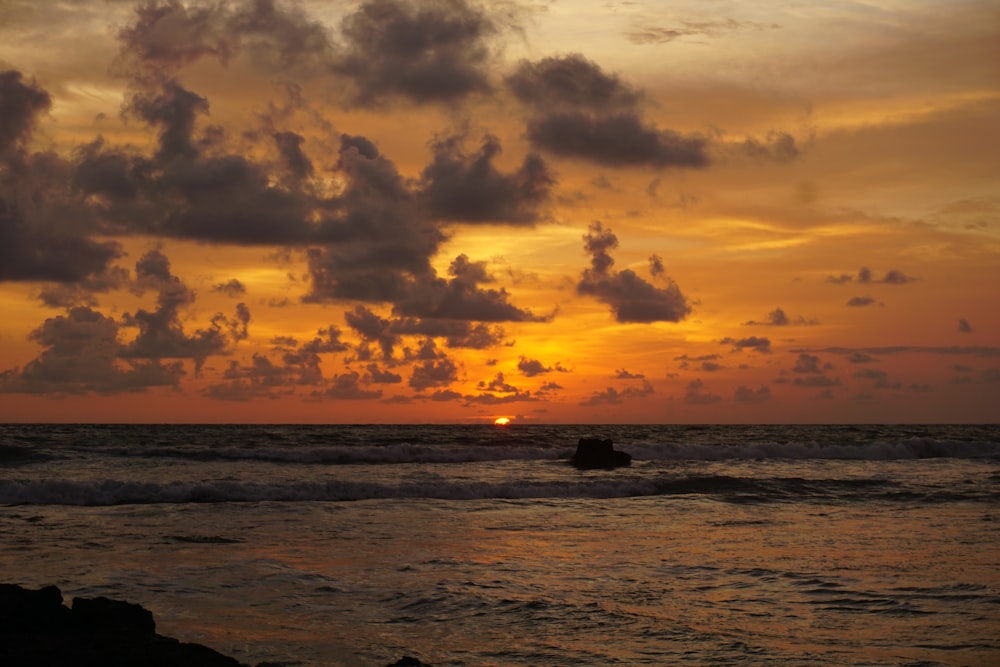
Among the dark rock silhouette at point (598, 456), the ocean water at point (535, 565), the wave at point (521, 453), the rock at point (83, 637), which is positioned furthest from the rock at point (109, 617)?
the wave at point (521, 453)

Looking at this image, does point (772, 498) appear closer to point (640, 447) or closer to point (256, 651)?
point (256, 651)

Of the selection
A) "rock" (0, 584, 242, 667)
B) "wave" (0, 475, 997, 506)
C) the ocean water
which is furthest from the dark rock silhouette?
"rock" (0, 584, 242, 667)

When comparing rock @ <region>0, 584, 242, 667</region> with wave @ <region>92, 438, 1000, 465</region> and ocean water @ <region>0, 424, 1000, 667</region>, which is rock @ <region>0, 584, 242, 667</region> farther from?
wave @ <region>92, 438, 1000, 465</region>

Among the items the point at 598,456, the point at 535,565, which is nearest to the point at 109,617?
the point at 535,565

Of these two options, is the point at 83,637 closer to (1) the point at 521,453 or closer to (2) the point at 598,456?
(2) the point at 598,456

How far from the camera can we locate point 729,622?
1449cm

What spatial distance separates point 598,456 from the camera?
169 ft

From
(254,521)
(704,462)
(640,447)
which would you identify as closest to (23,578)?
(254,521)

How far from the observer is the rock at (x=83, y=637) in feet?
32.7

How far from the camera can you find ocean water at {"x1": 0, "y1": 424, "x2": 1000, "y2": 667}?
13453mm

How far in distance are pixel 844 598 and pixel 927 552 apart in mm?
5976

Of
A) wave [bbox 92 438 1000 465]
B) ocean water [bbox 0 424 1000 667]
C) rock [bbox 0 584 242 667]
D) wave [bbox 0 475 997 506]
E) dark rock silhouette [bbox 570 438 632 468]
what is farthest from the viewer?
wave [bbox 92 438 1000 465]

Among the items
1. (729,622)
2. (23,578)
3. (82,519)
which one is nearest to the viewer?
(729,622)

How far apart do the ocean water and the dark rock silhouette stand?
9531 millimetres
